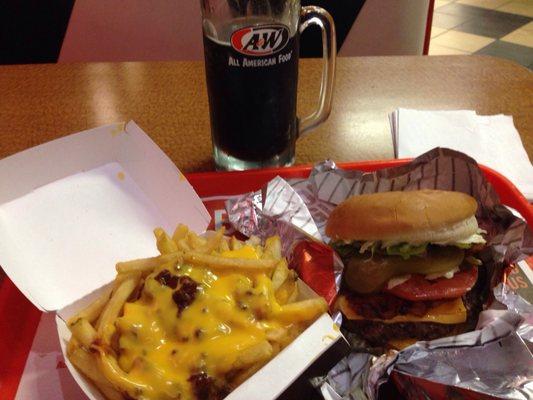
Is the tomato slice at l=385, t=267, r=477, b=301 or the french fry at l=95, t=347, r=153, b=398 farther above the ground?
the french fry at l=95, t=347, r=153, b=398

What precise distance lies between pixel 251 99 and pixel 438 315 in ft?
1.85

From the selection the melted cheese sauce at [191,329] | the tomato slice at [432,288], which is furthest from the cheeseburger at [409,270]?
the melted cheese sauce at [191,329]

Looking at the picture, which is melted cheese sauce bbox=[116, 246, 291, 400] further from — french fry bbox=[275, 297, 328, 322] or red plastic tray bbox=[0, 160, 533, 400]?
Answer: red plastic tray bbox=[0, 160, 533, 400]

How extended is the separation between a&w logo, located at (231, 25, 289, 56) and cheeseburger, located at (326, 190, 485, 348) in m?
0.36

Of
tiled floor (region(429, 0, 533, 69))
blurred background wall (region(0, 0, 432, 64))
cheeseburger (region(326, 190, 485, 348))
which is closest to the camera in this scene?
Answer: cheeseburger (region(326, 190, 485, 348))

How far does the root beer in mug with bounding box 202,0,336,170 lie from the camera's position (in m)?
1.05

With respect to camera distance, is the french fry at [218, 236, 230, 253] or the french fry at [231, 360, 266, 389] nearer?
the french fry at [231, 360, 266, 389]

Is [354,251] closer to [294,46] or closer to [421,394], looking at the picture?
[421,394]

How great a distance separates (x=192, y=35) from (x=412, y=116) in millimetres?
1067

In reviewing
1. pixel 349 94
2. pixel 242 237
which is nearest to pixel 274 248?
pixel 242 237

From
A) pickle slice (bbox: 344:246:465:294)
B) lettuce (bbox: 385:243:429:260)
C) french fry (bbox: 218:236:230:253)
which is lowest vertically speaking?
pickle slice (bbox: 344:246:465:294)

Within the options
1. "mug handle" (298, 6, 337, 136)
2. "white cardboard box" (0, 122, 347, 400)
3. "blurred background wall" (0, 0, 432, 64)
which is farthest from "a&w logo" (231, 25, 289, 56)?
"blurred background wall" (0, 0, 432, 64)

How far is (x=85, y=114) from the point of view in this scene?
157 cm

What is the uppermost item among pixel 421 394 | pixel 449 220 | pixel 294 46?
pixel 294 46
